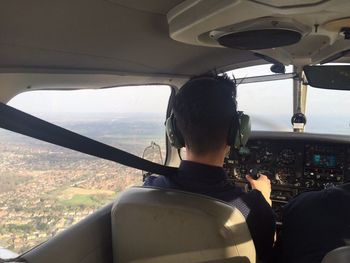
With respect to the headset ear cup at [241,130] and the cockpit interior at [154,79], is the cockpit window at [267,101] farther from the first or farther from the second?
the headset ear cup at [241,130]

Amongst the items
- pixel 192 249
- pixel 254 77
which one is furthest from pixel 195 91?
pixel 254 77

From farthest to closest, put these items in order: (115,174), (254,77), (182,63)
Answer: (254,77) → (182,63) → (115,174)

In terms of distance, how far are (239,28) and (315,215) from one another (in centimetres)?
93

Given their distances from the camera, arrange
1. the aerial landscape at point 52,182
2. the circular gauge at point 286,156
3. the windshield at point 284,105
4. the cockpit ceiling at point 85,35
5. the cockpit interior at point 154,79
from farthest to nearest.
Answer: the windshield at point 284,105 → the circular gauge at point 286,156 → the aerial landscape at point 52,182 → the cockpit ceiling at point 85,35 → the cockpit interior at point 154,79

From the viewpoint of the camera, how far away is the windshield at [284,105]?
3.36 metres

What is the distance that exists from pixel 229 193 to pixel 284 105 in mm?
2126

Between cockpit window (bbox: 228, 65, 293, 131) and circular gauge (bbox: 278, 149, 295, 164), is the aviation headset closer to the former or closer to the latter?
circular gauge (bbox: 278, 149, 295, 164)

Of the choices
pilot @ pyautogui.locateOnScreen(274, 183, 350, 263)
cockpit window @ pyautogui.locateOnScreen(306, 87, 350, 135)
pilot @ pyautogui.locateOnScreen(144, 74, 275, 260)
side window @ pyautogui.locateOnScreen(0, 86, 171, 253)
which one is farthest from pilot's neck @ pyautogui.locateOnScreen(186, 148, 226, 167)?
cockpit window @ pyautogui.locateOnScreen(306, 87, 350, 135)

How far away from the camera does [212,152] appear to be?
1649mm

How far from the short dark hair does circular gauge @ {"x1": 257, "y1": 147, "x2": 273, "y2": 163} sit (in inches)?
55.0

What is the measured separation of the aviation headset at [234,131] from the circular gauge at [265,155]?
4.15 feet

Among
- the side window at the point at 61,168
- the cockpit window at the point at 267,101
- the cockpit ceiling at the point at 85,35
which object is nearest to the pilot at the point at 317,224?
the cockpit ceiling at the point at 85,35

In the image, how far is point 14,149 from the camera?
1.97 meters

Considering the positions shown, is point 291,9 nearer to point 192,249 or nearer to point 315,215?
point 315,215
